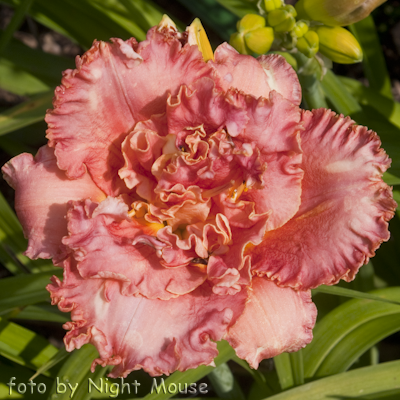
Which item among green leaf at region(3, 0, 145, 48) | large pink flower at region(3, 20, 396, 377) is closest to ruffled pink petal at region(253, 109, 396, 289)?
large pink flower at region(3, 20, 396, 377)

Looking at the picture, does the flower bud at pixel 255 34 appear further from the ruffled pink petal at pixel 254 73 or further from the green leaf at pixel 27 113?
the green leaf at pixel 27 113

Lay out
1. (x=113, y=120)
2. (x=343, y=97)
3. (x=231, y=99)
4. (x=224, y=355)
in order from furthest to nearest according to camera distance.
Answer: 1. (x=343, y=97)
2. (x=224, y=355)
3. (x=113, y=120)
4. (x=231, y=99)

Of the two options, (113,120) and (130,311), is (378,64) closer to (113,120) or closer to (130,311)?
(113,120)

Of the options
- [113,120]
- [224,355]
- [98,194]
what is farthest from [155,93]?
[224,355]

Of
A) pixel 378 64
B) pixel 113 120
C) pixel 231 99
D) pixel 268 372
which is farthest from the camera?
pixel 378 64

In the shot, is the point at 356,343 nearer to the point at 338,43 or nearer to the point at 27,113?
the point at 338,43

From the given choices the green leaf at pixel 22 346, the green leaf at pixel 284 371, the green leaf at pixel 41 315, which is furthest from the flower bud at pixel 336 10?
the green leaf at pixel 22 346

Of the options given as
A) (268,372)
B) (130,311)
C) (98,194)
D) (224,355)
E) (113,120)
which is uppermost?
(113,120)

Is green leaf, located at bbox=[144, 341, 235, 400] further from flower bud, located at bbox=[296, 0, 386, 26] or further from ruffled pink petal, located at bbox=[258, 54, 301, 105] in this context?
flower bud, located at bbox=[296, 0, 386, 26]
